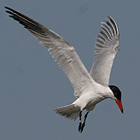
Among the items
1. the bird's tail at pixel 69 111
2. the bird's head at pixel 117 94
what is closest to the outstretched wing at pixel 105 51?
the bird's head at pixel 117 94

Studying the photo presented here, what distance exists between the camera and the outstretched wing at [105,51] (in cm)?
938

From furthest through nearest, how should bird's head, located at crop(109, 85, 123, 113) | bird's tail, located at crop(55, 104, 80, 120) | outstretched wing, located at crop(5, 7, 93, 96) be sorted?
bird's tail, located at crop(55, 104, 80, 120) < bird's head, located at crop(109, 85, 123, 113) < outstretched wing, located at crop(5, 7, 93, 96)

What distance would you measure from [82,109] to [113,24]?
10.3ft

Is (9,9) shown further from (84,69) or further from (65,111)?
(65,111)

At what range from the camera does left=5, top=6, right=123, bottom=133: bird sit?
7.75m

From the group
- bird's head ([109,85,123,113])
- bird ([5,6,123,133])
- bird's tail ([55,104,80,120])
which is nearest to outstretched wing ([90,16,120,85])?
bird ([5,6,123,133])

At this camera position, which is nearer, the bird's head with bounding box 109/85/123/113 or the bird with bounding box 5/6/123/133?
the bird with bounding box 5/6/123/133

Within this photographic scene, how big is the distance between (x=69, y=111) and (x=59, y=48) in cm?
188

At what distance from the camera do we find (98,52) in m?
9.96

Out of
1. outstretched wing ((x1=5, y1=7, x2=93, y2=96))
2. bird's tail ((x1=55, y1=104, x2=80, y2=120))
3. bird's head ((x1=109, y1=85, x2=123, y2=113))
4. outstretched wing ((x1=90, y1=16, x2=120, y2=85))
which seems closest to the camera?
outstretched wing ((x1=5, y1=7, x2=93, y2=96))

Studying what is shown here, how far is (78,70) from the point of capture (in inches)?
321

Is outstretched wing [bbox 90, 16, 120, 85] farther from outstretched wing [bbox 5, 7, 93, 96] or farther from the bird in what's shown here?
outstretched wing [bbox 5, 7, 93, 96]

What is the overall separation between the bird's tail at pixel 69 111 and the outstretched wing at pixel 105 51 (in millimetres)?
1239

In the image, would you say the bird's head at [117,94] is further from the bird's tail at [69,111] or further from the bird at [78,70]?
the bird's tail at [69,111]
